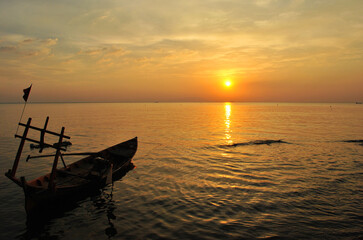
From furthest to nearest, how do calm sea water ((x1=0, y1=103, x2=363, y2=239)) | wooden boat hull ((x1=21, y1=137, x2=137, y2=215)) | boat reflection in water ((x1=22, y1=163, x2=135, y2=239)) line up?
wooden boat hull ((x1=21, y1=137, x2=137, y2=215)), boat reflection in water ((x1=22, y1=163, x2=135, y2=239)), calm sea water ((x1=0, y1=103, x2=363, y2=239))

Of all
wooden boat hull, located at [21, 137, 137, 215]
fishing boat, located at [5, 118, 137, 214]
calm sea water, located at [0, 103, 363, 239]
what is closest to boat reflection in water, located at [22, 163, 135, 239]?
calm sea water, located at [0, 103, 363, 239]

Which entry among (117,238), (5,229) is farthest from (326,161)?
(5,229)

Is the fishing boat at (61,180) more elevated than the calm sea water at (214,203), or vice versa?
the fishing boat at (61,180)

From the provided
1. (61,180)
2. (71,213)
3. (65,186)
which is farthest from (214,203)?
(61,180)

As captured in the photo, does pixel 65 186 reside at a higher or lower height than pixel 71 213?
higher

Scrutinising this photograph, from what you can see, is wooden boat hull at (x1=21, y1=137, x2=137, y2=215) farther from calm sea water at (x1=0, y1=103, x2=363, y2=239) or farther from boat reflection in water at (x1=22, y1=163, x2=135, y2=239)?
calm sea water at (x1=0, y1=103, x2=363, y2=239)

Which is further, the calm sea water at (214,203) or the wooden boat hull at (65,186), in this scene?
the wooden boat hull at (65,186)

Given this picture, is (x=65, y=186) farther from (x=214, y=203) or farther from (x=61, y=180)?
(x=214, y=203)

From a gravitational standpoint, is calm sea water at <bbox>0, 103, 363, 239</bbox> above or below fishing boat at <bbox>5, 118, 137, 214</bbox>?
below

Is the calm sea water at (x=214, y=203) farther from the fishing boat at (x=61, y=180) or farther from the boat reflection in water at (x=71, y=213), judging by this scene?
the fishing boat at (x=61, y=180)

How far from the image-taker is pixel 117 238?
10055 millimetres

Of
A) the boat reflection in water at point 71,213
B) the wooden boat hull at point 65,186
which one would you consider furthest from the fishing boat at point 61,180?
the boat reflection in water at point 71,213

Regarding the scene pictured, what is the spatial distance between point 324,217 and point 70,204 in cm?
1394

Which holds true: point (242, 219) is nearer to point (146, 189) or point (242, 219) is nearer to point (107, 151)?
point (146, 189)
